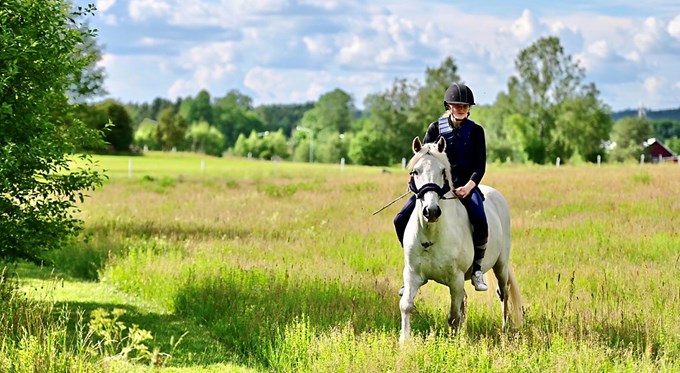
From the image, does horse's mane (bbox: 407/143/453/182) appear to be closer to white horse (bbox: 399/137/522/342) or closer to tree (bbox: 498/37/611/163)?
white horse (bbox: 399/137/522/342)

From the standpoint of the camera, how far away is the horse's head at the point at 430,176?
757cm

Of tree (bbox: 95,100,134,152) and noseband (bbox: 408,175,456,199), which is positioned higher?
tree (bbox: 95,100,134,152)

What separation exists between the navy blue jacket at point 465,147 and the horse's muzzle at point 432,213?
4.23 ft

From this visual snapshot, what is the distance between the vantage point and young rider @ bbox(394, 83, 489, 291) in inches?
341

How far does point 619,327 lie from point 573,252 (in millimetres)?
4433

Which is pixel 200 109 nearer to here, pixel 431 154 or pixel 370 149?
pixel 370 149

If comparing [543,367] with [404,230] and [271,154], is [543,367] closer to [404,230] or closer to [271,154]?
[404,230]

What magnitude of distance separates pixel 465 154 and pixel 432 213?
1.49 metres

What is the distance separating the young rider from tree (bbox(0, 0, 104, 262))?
4.78m

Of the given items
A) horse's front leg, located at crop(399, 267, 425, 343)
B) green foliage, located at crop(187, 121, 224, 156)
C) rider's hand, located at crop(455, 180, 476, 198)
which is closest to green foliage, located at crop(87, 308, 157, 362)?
horse's front leg, located at crop(399, 267, 425, 343)

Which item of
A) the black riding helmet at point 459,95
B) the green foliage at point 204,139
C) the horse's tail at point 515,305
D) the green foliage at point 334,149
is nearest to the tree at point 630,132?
the green foliage at point 334,149

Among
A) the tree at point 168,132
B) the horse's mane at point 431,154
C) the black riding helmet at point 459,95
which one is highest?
the tree at point 168,132

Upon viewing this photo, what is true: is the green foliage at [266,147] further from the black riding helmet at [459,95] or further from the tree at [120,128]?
the black riding helmet at [459,95]

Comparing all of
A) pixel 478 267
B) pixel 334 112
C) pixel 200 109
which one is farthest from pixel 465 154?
pixel 200 109
